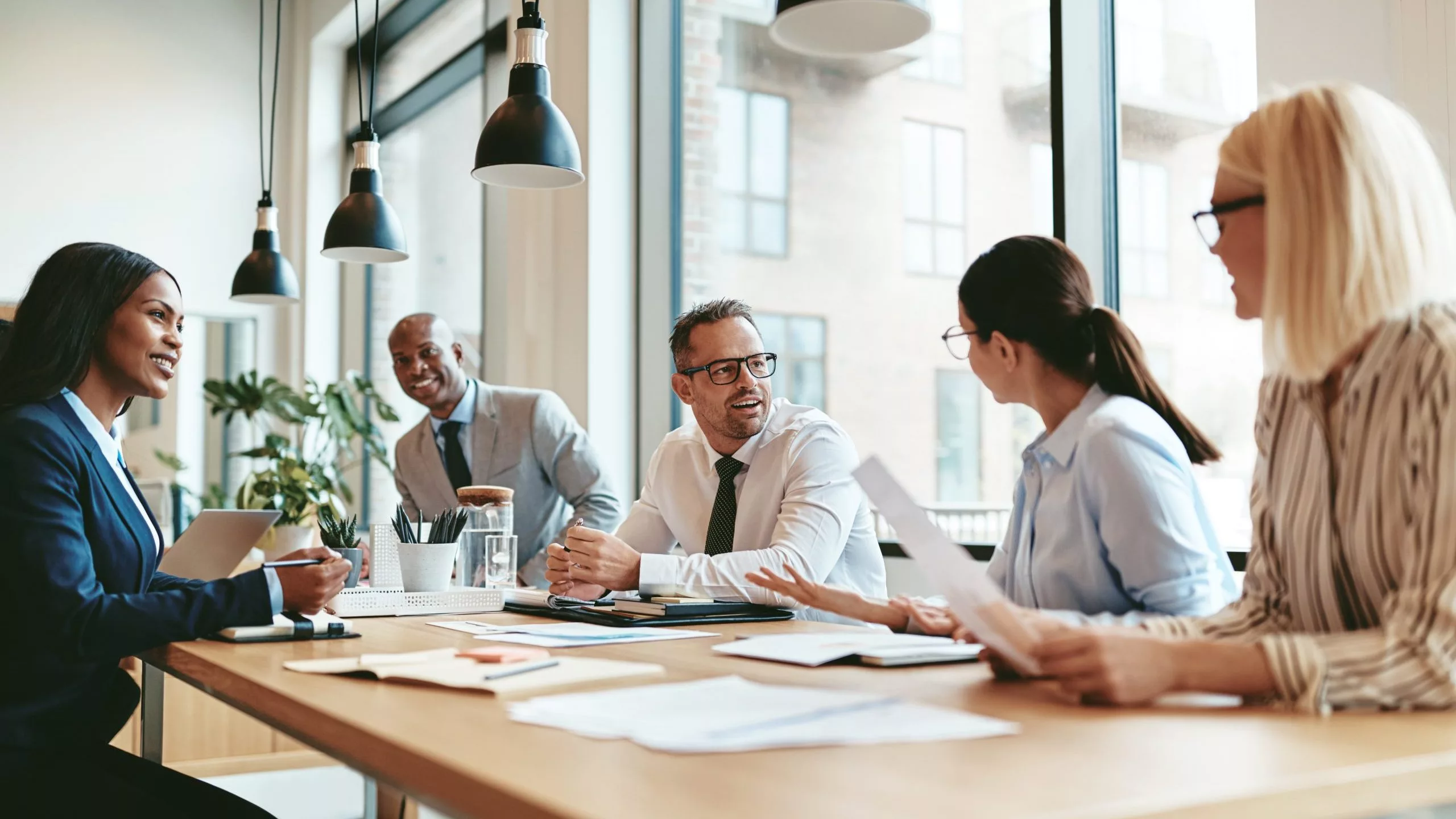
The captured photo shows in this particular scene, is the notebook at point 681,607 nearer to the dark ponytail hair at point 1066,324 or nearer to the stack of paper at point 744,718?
the dark ponytail hair at point 1066,324

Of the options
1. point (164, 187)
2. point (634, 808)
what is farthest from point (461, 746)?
point (164, 187)

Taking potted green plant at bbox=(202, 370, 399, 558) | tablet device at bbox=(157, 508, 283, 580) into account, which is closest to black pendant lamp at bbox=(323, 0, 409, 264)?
tablet device at bbox=(157, 508, 283, 580)

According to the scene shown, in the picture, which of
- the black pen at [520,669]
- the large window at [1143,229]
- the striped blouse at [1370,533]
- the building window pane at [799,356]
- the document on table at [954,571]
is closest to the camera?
the striped blouse at [1370,533]

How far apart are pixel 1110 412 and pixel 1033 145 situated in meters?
1.99

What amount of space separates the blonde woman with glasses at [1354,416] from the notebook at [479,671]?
528 mm

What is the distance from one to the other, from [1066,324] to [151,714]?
1860mm

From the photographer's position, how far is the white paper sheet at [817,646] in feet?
5.21

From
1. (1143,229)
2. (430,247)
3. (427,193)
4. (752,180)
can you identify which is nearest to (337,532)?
(1143,229)

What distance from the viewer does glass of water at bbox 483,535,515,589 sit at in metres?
2.81

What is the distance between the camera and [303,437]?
670cm

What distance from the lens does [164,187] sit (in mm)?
6949

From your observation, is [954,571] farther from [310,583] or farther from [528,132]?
[528,132]

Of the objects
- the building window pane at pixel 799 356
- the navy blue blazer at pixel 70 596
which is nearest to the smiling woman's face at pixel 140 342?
the navy blue blazer at pixel 70 596

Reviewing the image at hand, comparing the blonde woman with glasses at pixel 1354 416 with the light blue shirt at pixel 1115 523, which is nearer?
the blonde woman with glasses at pixel 1354 416
